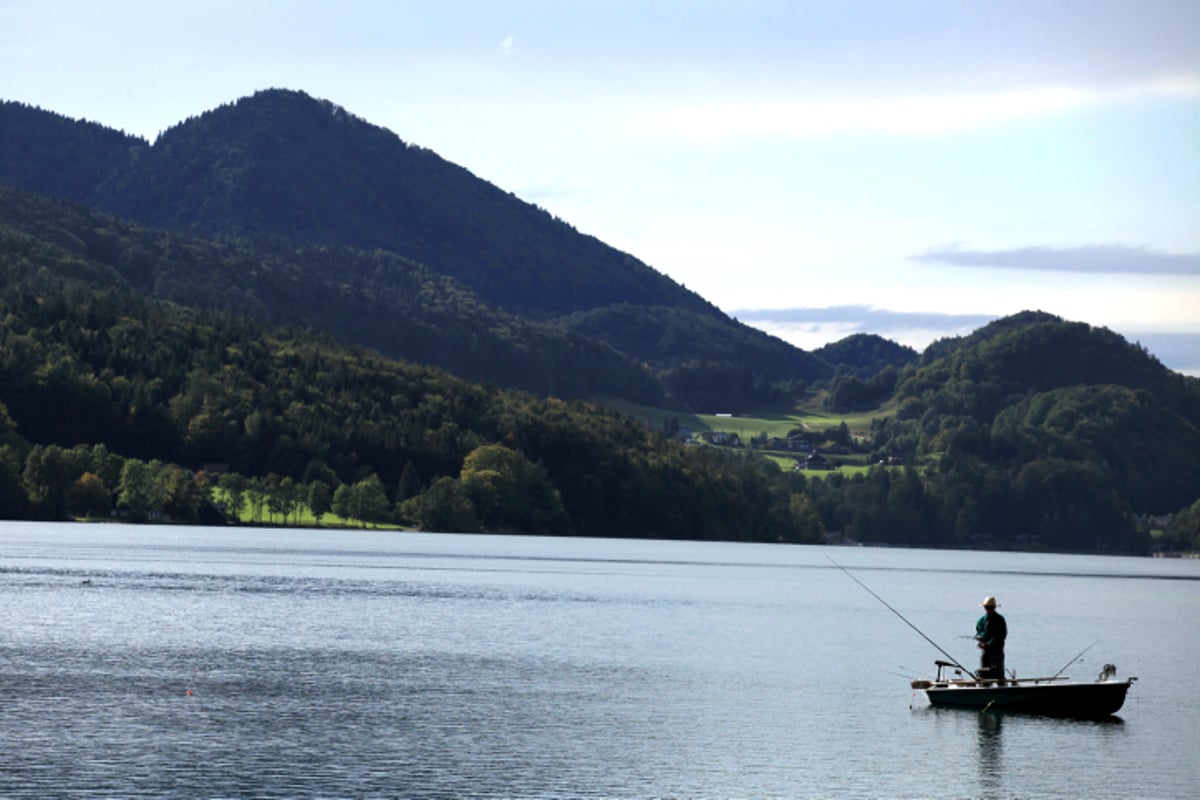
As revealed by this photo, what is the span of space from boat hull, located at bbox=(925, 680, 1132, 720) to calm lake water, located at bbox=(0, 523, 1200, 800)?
2.68 feet

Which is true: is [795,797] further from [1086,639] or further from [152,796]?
[1086,639]

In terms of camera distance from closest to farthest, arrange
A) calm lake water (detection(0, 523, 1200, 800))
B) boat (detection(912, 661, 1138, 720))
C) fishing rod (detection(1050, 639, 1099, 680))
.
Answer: calm lake water (detection(0, 523, 1200, 800))
boat (detection(912, 661, 1138, 720))
fishing rod (detection(1050, 639, 1099, 680))

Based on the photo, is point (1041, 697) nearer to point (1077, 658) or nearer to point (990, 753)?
point (990, 753)

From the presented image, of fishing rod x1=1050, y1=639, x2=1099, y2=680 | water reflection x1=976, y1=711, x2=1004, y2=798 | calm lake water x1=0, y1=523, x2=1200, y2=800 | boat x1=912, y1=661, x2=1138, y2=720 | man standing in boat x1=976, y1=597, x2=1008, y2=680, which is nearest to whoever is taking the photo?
calm lake water x1=0, y1=523, x2=1200, y2=800

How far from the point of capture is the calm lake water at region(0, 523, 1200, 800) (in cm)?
4903

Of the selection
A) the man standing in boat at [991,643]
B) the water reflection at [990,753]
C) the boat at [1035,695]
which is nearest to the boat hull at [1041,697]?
the boat at [1035,695]

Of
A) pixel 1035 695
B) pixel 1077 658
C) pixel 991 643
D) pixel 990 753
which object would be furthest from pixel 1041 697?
pixel 1077 658

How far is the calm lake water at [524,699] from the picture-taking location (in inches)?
1930

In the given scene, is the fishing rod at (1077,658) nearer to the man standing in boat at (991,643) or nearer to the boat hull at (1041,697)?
the boat hull at (1041,697)

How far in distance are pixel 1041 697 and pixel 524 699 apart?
834 inches

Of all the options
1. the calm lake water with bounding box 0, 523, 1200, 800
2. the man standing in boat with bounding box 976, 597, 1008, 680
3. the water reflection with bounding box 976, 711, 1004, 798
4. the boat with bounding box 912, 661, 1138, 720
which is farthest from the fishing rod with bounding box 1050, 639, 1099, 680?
the water reflection with bounding box 976, 711, 1004, 798

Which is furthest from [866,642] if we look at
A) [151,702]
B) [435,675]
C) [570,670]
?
[151,702]

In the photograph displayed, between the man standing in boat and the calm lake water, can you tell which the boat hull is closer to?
the calm lake water

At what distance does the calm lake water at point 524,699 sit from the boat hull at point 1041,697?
2.68 feet
